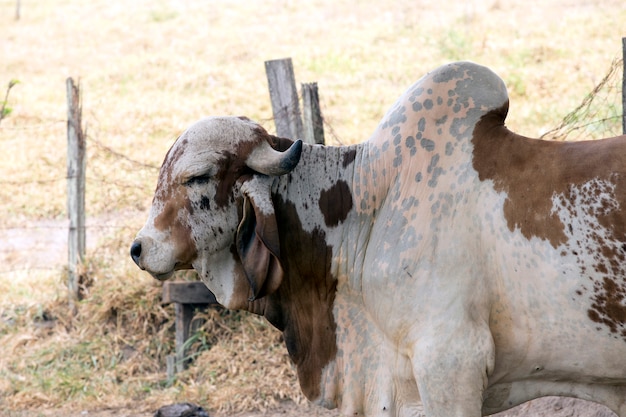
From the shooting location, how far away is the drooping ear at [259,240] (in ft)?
9.64

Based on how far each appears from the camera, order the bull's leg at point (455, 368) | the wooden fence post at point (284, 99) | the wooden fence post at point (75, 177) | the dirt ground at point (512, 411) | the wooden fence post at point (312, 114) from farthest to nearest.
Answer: the wooden fence post at point (75, 177) < the wooden fence post at point (284, 99) < the wooden fence post at point (312, 114) < the dirt ground at point (512, 411) < the bull's leg at point (455, 368)

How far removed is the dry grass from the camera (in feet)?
19.1

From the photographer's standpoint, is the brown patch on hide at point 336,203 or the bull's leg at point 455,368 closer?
the bull's leg at point 455,368

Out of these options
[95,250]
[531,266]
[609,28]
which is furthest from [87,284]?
[609,28]

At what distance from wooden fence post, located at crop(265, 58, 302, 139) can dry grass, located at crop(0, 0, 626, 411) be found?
30 cm

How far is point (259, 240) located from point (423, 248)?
551 mm

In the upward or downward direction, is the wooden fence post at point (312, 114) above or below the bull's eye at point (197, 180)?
above

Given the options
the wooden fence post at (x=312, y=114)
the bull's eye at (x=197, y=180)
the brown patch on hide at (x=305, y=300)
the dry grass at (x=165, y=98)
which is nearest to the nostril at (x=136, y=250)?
the bull's eye at (x=197, y=180)

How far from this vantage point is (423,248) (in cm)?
282

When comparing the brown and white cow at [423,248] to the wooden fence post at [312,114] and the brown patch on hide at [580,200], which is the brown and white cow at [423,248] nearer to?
the brown patch on hide at [580,200]

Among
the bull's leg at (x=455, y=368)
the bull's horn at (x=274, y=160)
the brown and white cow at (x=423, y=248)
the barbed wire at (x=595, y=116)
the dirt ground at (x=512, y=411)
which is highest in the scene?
the barbed wire at (x=595, y=116)

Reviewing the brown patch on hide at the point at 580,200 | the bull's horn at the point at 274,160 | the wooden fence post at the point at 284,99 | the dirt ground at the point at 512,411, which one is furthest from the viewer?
the wooden fence post at the point at 284,99

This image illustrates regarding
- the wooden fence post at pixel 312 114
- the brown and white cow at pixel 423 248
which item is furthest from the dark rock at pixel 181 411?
the wooden fence post at pixel 312 114

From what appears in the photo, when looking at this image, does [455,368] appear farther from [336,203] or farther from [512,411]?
[512,411]
